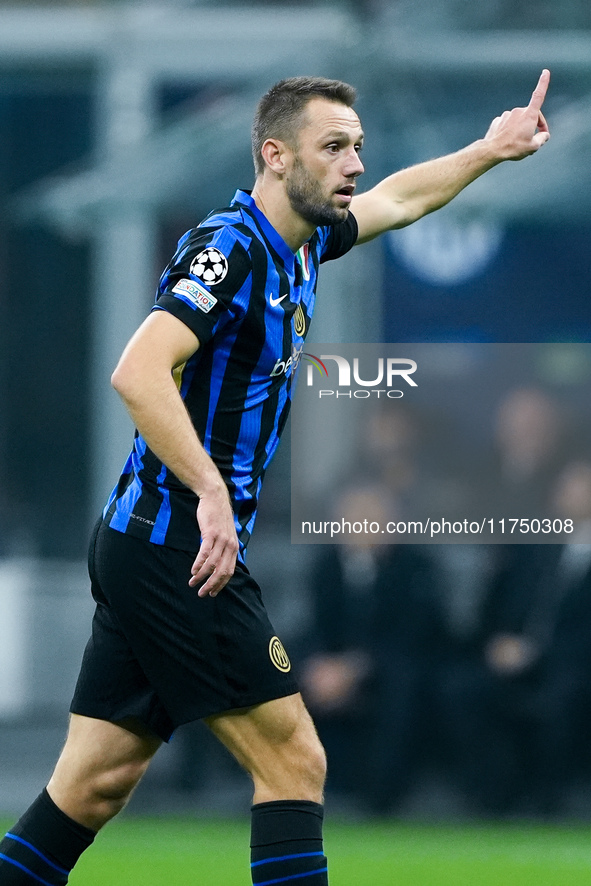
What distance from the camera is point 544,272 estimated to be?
6.07 meters

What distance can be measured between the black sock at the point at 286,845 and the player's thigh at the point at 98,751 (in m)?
0.36

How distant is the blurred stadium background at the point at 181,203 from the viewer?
19.9ft

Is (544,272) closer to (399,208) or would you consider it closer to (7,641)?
(399,208)

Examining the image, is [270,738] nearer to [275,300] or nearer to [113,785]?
[113,785]

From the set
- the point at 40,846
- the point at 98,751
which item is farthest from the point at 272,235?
the point at 40,846

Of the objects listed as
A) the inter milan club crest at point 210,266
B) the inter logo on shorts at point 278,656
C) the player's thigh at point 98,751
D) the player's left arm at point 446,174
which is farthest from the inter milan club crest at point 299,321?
the player's thigh at point 98,751

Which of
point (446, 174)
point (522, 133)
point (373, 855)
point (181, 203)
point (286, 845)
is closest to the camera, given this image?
point (286, 845)

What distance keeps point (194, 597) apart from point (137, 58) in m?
3.67

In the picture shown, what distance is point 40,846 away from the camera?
10.5ft

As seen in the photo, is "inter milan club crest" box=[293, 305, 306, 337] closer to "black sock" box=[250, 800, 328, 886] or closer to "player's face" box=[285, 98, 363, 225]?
"player's face" box=[285, 98, 363, 225]

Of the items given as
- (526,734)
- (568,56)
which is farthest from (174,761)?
(568,56)

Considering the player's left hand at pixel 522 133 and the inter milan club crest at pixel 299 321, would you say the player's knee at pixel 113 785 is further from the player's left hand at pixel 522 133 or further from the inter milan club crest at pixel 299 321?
the player's left hand at pixel 522 133

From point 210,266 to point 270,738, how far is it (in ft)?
3.22

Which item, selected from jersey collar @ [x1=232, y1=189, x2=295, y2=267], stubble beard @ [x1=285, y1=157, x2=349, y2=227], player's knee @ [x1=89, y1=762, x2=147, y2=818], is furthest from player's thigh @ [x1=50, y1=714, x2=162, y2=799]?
stubble beard @ [x1=285, y1=157, x2=349, y2=227]
